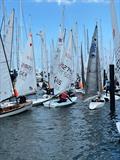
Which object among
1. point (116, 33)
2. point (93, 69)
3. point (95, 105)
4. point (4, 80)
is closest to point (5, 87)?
point (4, 80)

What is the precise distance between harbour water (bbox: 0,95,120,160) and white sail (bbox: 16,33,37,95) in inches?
144

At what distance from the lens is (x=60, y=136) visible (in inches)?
854

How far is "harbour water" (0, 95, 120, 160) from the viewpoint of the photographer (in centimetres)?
1770

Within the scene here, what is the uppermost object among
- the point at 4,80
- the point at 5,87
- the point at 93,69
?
the point at 93,69

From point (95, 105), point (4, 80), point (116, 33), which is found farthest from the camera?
point (95, 105)

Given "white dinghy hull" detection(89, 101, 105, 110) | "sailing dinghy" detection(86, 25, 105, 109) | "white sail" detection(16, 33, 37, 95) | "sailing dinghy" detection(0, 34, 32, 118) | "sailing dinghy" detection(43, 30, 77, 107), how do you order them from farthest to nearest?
"sailing dinghy" detection(43, 30, 77, 107) → "white sail" detection(16, 33, 37, 95) → "sailing dinghy" detection(86, 25, 105, 109) → "white dinghy hull" detection(89, 101, 105, 110) → "sailing dinghy" detection(0, 34, 32, 118)

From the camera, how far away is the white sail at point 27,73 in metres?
35.2

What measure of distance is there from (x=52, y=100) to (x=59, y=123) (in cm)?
1200

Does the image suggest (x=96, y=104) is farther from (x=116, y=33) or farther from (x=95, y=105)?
(x=116, y=33)

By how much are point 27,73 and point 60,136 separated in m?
15.3

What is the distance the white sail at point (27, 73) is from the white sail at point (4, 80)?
389 centimetres

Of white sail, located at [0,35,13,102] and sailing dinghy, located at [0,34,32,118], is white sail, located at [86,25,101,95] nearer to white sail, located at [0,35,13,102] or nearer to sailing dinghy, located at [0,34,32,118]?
sailing dinghy, located at [0,34,32,118]

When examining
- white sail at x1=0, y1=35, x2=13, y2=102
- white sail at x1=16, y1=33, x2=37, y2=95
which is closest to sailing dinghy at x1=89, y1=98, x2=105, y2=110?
white sail at x1=16, y1=33, x2=37, y2=95

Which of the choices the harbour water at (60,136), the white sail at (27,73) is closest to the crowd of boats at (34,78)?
the white sail at (27,73)
